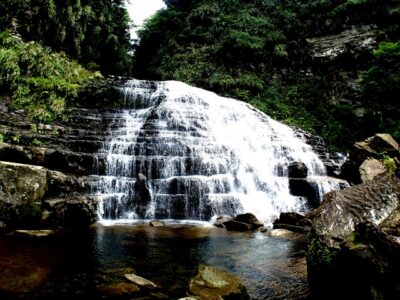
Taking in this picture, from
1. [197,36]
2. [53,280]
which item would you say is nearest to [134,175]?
[53,280]

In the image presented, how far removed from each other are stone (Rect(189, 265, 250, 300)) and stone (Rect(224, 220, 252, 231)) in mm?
5517

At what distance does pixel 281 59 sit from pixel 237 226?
869 inches

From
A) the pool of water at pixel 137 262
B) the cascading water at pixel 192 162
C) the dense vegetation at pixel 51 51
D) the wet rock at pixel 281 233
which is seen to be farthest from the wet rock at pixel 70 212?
the wet rock at pixel 281 233

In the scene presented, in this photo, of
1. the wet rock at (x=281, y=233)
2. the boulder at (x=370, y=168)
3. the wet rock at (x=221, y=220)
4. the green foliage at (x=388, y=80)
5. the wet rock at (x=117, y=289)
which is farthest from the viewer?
the green foliage at (x=388, y=80)

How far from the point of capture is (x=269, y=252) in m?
7.87

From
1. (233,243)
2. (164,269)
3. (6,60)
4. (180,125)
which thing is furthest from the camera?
(180,125)

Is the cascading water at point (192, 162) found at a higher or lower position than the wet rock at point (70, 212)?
higher

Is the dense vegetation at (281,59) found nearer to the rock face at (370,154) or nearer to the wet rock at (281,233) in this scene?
the rock face at (370,154)

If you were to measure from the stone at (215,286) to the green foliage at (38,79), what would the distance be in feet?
37.4

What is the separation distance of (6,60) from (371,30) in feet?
86.6

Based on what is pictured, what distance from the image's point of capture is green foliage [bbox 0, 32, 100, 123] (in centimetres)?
1515

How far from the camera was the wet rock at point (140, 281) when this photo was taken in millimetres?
5207

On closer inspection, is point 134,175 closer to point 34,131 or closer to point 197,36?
point 34,131

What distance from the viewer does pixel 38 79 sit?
16641mm
